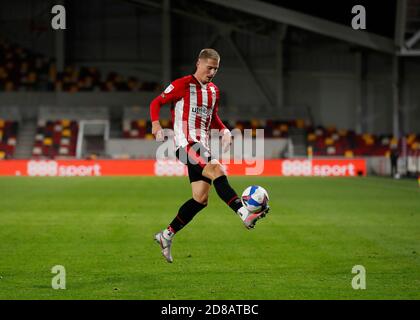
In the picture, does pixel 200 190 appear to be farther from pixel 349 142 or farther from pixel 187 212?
pixel 349 142

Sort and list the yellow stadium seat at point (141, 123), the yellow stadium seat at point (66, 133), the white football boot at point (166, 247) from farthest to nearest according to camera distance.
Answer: the yellow stadium seat at point (141, 123)
the yellow stadium seat at point (66, 133)
the white football boot at point (166, 247)

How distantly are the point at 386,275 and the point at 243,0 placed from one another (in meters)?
33.8

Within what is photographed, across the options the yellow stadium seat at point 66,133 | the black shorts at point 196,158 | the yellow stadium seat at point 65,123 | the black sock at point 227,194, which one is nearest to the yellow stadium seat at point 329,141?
the yellow stadium seat at point 66,133

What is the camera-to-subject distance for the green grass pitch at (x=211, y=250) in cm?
836

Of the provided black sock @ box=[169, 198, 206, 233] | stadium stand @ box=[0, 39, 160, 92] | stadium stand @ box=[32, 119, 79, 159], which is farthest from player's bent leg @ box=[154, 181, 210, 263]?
stadium stand @ box=[0, 39, 160, 92]

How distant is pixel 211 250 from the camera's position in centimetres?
1155

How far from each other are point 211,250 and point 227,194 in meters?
2.34

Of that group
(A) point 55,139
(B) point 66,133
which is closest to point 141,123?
(B) point 66,133

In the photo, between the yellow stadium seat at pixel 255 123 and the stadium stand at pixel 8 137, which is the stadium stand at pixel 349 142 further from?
the stadium stand at pixel 8 137

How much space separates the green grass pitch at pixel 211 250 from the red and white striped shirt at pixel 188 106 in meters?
1.62

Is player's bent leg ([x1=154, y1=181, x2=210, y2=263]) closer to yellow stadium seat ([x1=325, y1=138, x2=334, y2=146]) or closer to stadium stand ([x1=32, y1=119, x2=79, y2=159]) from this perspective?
stadium stand ([x1=32, y1=119, x2=79, y2=159])

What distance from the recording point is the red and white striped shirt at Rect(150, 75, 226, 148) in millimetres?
9758

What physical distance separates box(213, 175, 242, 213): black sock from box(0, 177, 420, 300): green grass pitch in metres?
0.81

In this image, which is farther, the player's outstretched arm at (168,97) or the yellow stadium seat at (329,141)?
the yellow stadium seat at (329,141)
